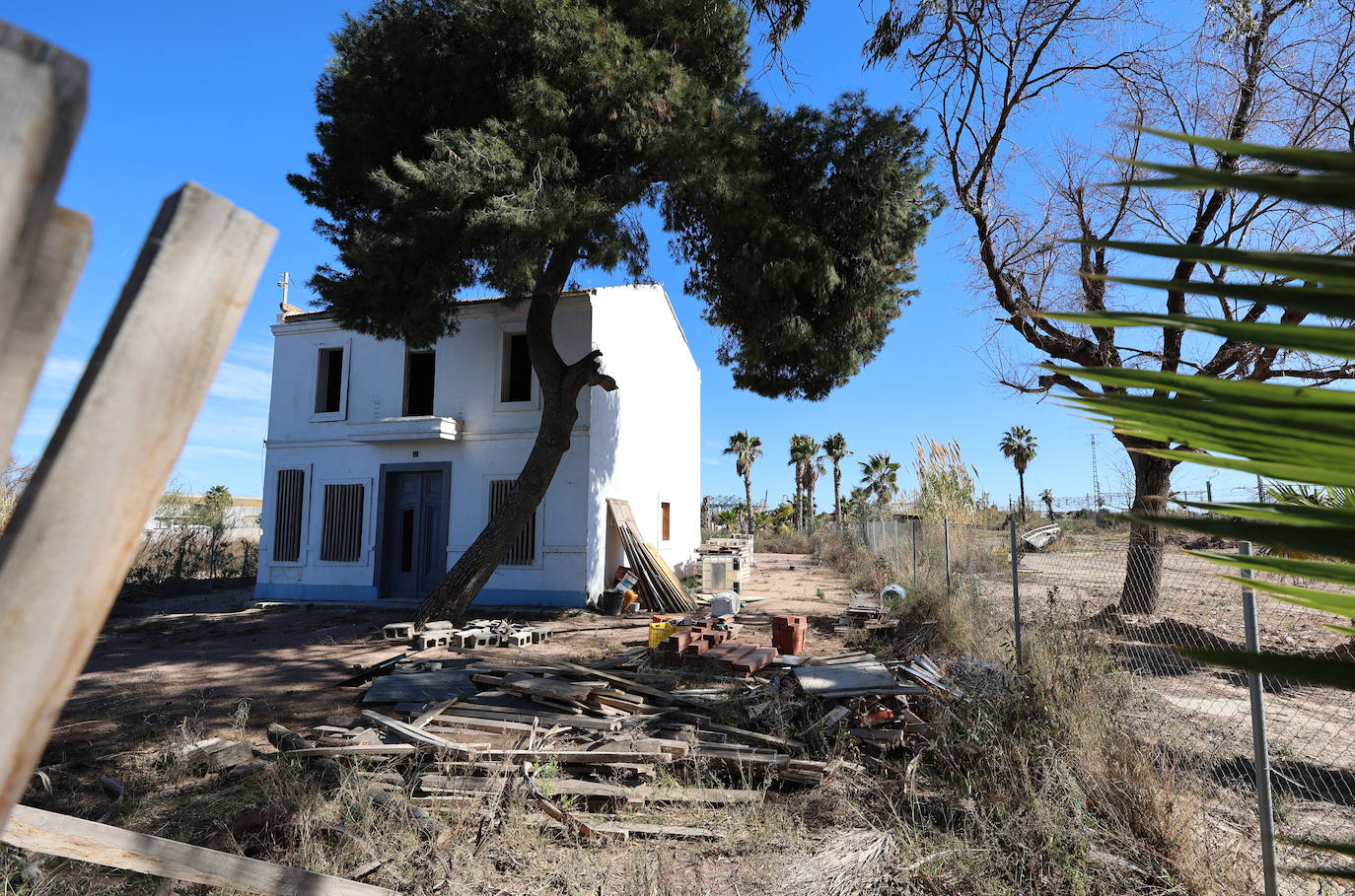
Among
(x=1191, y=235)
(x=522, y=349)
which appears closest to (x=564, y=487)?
(x=522, y=349)

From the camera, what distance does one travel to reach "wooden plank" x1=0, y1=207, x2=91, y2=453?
59 cm

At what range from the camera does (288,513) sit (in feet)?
54.2

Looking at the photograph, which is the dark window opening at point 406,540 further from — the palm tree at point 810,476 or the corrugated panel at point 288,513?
the palm tree at point 810,476

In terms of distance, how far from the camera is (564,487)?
14.4 m

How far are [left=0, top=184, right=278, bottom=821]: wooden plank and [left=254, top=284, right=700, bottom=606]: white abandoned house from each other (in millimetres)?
13637

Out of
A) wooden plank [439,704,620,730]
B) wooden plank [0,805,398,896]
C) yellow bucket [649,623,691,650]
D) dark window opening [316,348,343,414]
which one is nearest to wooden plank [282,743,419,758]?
wooden plank [439,704,620,730]

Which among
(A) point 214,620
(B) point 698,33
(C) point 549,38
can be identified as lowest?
(A) point 214,620

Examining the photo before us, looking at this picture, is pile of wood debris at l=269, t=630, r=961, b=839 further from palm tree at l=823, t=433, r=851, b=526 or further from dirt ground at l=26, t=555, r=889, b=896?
palm tree at l=823, t=433, r=851, b=526

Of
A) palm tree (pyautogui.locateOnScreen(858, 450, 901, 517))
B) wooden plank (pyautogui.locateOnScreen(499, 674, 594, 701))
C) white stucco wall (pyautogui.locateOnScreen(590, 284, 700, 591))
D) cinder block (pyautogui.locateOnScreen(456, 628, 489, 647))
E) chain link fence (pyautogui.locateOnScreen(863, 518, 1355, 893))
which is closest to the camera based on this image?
chain link fence (pyautogui.locateOnScreen(863, 518, 1355, 893))

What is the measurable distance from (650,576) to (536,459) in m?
3.71

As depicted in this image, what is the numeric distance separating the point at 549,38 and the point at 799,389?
305 inches

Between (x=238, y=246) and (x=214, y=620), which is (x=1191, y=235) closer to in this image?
(x=238, y=246)

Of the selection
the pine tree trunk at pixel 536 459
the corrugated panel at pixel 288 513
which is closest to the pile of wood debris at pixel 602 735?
the pine tree trunk at pixel 536 459

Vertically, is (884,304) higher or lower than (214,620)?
higher
